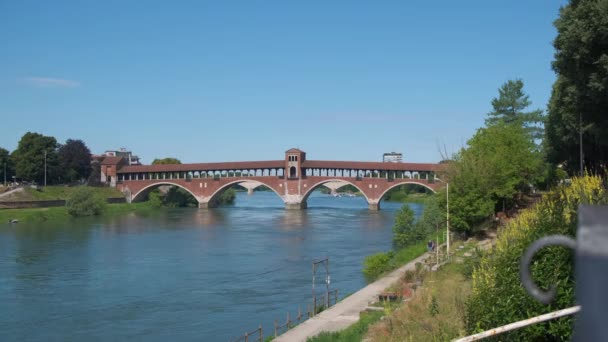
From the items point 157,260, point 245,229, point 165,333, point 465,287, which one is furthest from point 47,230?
point 465,287

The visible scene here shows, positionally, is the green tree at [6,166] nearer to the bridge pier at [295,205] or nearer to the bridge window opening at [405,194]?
the bridge pier at [295,205]

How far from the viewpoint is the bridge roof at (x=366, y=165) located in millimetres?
58938

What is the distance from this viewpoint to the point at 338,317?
49.6ft

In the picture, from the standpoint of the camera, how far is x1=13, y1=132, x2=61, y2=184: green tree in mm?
61062

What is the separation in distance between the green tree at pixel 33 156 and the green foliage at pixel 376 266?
4739 centimetres

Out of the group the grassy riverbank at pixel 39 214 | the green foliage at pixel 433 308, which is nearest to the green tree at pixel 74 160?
the grassy riverbank at pixel 39 214

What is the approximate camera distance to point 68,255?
26.6 meters

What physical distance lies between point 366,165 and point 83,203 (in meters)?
26.6

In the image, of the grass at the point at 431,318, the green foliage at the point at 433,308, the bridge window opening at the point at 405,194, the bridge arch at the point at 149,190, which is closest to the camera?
the grass at the point at 431,318

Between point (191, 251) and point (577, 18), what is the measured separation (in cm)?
1993

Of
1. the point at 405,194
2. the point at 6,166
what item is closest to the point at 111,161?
the point at 6,166

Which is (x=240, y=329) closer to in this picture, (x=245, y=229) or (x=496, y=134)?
(x=496, y=134)

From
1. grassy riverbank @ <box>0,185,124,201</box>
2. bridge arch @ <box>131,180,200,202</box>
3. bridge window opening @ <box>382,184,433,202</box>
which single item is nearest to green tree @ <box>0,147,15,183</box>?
grassy riverbank @ <box>0,185,124,201</box>

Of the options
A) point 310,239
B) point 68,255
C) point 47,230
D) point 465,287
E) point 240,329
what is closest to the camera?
point 465,287
